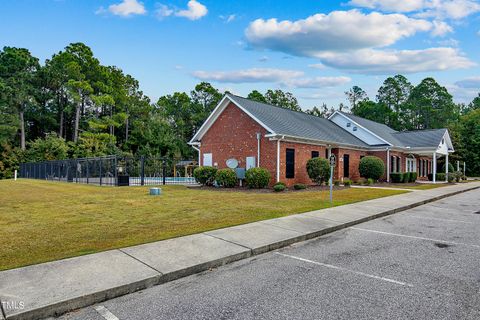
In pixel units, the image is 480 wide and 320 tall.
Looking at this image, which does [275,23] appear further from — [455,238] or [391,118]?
[391,118]

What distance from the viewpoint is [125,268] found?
14.2ft

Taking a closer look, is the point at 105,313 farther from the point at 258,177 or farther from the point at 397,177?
the point at 397,177

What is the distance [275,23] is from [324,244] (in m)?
15.6

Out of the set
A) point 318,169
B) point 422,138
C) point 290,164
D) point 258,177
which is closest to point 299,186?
point 290,164

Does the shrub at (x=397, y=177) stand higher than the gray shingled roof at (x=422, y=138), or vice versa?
the gray shingled roof at (x=422, y=138)

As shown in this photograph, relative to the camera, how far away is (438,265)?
491 centimetres

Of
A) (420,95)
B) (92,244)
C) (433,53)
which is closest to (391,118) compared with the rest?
(420,95)

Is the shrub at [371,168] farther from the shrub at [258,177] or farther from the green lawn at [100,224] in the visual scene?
the green lawn at [100,224]

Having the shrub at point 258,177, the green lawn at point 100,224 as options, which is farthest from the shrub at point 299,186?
the green lawn at point 100,224

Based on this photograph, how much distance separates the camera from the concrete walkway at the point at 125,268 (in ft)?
11.0

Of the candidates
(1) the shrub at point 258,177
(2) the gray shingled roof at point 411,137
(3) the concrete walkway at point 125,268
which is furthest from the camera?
(2) the gray shingled roof at point 411,137

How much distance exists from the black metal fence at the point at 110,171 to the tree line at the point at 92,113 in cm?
597

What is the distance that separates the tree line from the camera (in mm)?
41281

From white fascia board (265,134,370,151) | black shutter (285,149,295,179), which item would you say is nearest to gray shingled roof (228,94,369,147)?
white fascia board (265,134,370,151)
